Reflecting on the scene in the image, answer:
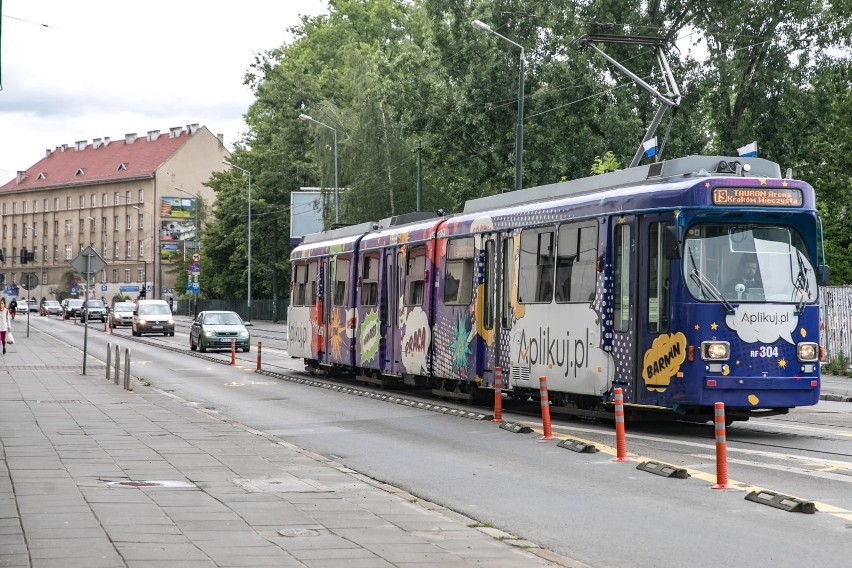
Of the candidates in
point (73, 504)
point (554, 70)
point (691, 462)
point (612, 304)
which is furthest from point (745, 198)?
point (554, 70)

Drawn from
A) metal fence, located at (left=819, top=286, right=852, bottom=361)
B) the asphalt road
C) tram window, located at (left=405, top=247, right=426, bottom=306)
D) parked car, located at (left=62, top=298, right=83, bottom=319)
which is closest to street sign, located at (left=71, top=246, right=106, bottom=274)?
Answer: the asphalt road

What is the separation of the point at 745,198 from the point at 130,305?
209 ft

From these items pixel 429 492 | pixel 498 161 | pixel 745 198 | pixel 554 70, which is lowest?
pixel 429 492

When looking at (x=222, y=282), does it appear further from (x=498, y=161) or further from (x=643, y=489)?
(x=643, y=489)

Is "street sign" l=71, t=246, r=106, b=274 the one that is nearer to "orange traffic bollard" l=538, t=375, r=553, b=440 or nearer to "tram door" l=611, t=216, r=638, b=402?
"tram door" l=611, t=216, r=638, b=402

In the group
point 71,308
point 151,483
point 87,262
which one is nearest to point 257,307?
point 71,308

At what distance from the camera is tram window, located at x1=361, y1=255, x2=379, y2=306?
26.2 metres

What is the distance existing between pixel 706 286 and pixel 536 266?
3914 millimetres

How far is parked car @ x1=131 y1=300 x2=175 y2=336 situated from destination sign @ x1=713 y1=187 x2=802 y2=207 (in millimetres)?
50266

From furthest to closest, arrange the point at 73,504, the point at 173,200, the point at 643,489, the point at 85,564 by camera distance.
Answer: the point at 173,200 → the point at 643,489 → the point at 73,504 → the point at 85,564

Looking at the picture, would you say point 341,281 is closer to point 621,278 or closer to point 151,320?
point 621,278

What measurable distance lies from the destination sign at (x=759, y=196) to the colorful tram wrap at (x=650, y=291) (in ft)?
0.05

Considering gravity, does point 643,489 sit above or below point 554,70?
below

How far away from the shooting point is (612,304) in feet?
54.3
